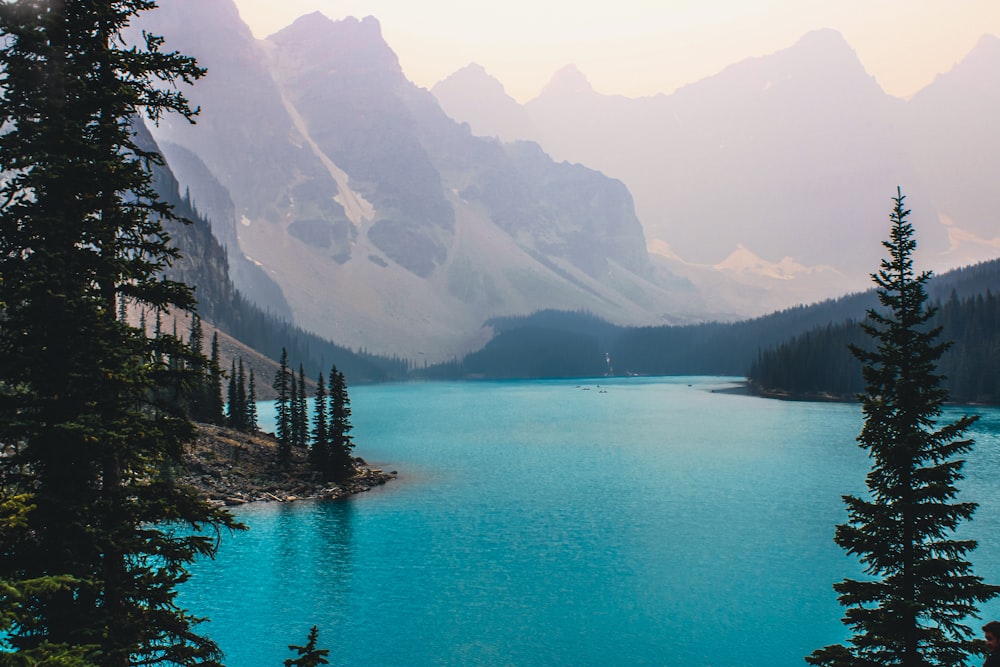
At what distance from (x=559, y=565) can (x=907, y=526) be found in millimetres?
37705

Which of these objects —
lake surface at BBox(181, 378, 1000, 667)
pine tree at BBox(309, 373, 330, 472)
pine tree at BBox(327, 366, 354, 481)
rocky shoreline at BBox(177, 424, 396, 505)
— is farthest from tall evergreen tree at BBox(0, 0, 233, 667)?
pine tree at BBox(309, 373, 330, 472)

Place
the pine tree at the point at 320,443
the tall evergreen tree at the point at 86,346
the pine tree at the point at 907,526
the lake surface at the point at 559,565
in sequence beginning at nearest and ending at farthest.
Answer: the tall evergreen tree at the point at 86,346, the pine tree at the point at 907,526, the lake surface at the point at 559,565, the pine tree at the point at 320,443

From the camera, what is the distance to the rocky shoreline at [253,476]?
8300 centimetres

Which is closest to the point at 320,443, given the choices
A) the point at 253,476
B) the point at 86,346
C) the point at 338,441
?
the point at 338,441

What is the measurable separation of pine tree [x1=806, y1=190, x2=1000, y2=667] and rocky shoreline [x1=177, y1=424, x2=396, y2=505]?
70.1 metres

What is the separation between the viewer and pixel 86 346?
52.7 ft


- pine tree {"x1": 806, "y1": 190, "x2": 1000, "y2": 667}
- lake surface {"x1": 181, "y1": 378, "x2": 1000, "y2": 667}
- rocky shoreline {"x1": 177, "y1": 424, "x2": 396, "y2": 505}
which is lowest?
lake surface {"x1": 181, "y1": 378, "x2": 1000, "y2": 667}

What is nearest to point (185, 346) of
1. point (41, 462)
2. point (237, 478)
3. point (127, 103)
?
point (41, 462)

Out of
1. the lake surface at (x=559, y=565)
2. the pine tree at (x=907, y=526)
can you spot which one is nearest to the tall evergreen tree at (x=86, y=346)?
the pine tree at (x=907, y=526)

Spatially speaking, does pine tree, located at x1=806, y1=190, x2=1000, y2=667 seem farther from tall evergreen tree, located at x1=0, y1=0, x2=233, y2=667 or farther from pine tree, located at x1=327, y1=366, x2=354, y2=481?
pine tree, located at x1=327, y1=366, x2=354, y2=481

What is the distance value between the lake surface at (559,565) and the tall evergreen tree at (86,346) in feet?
86.8

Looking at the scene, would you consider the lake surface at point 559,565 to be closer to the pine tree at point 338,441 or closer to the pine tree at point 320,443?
the pine tree at point 338,441

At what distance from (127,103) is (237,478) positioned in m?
77.3

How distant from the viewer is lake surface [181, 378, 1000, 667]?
42.1 metres
